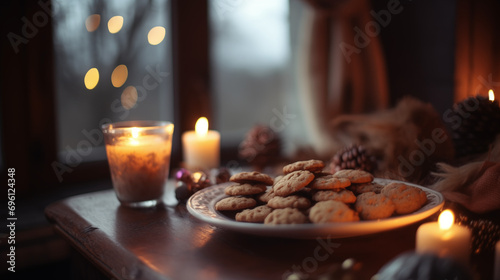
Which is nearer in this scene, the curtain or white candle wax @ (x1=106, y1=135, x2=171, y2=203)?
white candle wax @ (x1=106, y1=135, x2=171, y2=203)

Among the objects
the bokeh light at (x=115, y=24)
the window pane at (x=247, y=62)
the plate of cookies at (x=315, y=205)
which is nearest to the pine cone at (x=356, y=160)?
the plate of cookies at (x=315, y=205)

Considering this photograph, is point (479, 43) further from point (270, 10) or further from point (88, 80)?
point (88, 80)

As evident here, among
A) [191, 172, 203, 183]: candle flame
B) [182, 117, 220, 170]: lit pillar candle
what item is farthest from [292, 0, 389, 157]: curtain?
[191, 172, 203, 183]: candle flame

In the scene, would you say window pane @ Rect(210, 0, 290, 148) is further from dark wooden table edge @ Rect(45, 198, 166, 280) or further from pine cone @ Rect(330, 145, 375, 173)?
dark wooden table edge @ Rect(45, 198, 166, 280)

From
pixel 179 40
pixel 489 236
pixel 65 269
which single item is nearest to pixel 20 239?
pixel 65 269

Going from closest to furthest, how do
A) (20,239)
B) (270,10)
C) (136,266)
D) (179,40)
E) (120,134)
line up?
(136,266) → (120,134) → (20,239) → (179,40) → (270,10)

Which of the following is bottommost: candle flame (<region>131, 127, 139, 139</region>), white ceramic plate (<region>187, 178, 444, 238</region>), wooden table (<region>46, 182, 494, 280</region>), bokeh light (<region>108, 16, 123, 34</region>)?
wooden table (<region>46, 182, 494, 280</region>)
